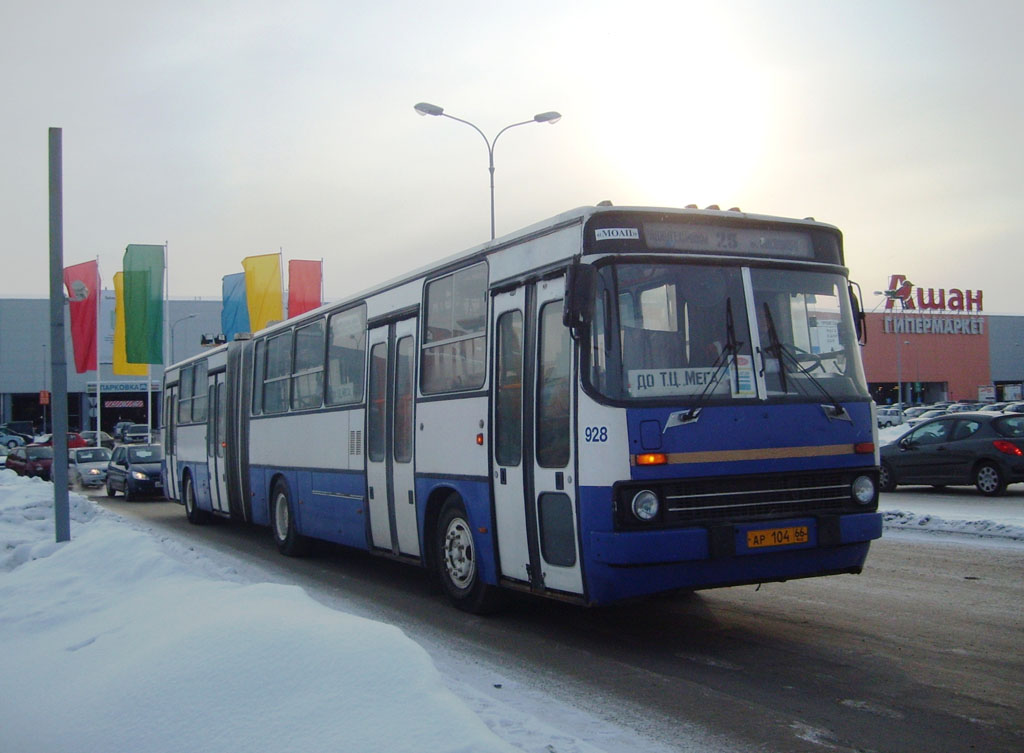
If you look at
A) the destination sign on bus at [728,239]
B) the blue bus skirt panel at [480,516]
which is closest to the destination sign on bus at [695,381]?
the destination sign on bus at [728,239]

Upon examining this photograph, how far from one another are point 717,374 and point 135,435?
61.3m

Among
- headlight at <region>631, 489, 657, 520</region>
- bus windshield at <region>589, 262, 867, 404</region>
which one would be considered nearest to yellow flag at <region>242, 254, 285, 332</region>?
bus windshield at <region>589, 262, 867, 404</region>

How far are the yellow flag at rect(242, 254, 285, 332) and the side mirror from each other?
105ft

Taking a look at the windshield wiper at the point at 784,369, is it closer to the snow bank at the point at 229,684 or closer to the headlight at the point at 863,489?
the headlight at the point at 863,489

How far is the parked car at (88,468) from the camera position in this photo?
3497 centimetres

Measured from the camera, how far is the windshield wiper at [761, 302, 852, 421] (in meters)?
7.37

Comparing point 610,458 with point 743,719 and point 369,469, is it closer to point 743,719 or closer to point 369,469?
point 743,719

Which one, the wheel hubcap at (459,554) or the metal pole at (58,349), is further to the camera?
the metal pole at (58,349)

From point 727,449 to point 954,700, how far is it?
6.86ft

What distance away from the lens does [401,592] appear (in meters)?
10.6

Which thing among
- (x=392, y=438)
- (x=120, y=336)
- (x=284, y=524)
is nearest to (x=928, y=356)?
(x=120, y=336)

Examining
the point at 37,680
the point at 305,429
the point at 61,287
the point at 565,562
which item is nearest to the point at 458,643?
the point at 565,562

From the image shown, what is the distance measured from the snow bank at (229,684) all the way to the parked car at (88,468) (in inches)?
1178

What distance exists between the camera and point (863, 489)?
7.52 meters
